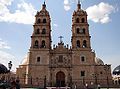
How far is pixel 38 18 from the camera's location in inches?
2164

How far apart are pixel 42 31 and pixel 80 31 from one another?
28.0ft

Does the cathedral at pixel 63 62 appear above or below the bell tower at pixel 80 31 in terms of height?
below

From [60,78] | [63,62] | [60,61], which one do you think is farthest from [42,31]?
[60,78]

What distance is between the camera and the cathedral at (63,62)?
5041cm

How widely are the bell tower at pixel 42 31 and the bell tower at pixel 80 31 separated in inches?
225

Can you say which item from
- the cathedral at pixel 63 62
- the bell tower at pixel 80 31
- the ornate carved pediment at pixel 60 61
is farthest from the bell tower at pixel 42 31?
the bell tower at pixel 80 31

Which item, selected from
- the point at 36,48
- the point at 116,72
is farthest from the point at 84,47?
the point at 116,72

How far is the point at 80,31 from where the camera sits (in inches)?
2119

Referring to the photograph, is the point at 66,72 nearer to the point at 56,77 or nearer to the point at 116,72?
the point at 56,77

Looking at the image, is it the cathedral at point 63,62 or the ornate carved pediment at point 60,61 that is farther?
the ornate carved pediment at point 60,61

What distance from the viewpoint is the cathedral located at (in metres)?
50.4

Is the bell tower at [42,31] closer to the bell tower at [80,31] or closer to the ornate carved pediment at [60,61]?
the ornate carved pediment at [60,61]

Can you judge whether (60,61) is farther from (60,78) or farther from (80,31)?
(80,31)

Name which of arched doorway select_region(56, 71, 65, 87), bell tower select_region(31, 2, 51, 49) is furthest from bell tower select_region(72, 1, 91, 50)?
arched doorway select_region(56, 71, 65, 87)
